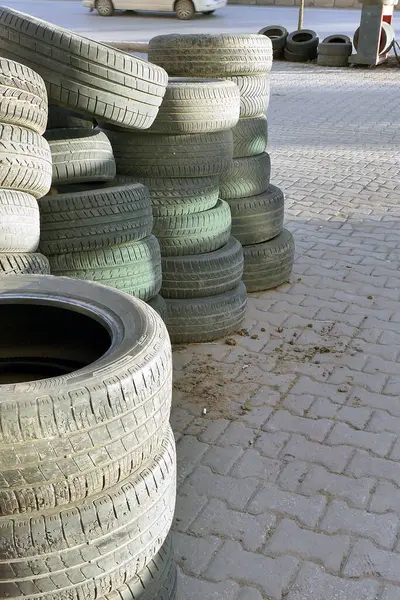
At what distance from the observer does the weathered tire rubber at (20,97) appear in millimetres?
3023

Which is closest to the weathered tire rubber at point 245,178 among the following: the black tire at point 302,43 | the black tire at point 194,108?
the black tire at point 194,108

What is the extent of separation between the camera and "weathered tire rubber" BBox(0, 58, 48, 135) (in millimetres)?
3023

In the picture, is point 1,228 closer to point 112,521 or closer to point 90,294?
point 90,294

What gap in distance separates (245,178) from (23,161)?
94.2 inches

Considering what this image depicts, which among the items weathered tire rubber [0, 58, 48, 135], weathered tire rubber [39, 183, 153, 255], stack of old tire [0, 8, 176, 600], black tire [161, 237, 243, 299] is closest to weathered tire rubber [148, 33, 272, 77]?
black tire [161, 237, 243, 299]

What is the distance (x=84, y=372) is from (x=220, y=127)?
2.71 meters

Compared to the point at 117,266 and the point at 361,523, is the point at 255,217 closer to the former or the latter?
the point at 117,266

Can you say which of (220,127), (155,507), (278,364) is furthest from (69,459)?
(220,127)

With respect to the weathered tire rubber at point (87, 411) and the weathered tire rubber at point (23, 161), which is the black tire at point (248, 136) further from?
the weathered tire rubber at point (87, 411)

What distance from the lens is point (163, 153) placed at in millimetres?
4320

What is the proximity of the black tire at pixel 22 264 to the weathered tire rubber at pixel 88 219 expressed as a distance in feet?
1.53

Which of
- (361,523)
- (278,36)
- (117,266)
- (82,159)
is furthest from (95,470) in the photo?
(278,36)

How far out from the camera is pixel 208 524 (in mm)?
3051

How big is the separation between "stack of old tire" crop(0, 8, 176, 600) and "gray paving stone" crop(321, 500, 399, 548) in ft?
2.71
